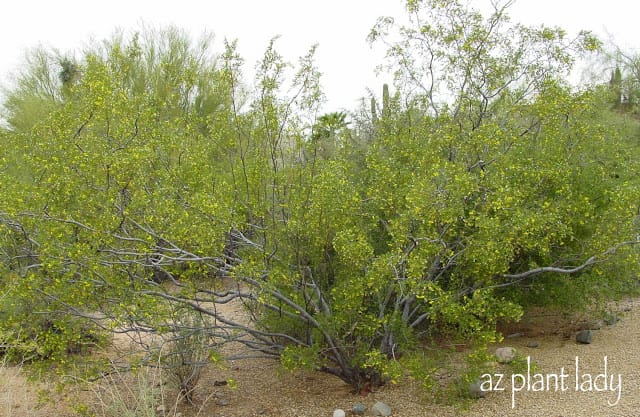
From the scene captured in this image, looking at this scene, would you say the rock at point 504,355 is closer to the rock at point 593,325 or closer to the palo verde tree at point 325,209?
the palo verde tree at point 325,209

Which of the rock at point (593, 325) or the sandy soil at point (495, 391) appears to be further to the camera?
the rock at point (593, 325)

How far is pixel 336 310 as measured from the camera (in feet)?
17.6

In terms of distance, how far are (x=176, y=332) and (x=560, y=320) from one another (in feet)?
16.8

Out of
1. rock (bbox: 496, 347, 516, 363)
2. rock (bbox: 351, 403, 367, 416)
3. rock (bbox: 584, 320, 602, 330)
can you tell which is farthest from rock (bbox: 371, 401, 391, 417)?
rock (bbox: 584, 320, 602, 330)

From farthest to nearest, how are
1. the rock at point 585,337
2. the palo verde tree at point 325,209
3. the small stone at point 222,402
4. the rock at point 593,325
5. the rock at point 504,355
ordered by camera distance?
the rock at point 593,325 → the rock at point 585,337 → the small stone at point 222,402 → the rock at point 504,355 → the palo verde tree at point 325,209

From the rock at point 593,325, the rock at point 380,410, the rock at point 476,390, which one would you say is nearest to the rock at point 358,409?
the rock at point 380,410

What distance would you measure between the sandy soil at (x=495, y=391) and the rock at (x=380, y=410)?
4.5 inches

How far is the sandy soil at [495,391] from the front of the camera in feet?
17.1

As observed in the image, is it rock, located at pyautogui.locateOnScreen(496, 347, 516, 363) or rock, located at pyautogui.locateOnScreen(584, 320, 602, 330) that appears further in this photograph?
rock, located at pyautogui.locateOnScreen(584, 320, 602, 330)

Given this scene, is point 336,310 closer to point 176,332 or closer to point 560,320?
point 176,332

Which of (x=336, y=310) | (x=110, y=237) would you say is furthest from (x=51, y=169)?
(x=336, y=310)

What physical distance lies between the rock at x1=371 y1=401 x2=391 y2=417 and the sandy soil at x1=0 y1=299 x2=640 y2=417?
0.11 meters

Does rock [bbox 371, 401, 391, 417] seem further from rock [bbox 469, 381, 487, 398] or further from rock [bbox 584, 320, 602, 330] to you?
rock [bbox 584, 320, 602, 330]

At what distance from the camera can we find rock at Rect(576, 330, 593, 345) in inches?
273
